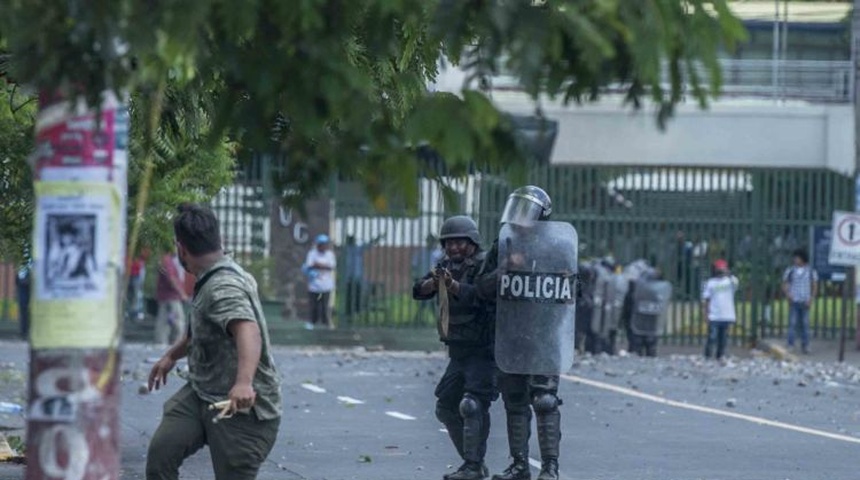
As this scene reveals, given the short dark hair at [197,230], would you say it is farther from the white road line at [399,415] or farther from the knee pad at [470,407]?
the white road line at [399,415]

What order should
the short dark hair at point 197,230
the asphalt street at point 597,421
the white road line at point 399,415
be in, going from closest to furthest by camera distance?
the short dark hair at point 197,230, the asphalt street at point 597,421, the white road line at point 399,415

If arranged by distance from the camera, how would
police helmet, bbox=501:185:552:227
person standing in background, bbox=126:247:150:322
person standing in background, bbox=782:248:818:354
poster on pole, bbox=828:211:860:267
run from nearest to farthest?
police helmet, bbox=501:185:552:227
poster on pole, bbox=828:211:860:267
person standing in background, bbox=126:247:150:322
person standing in background, bbox=782:248:818:354

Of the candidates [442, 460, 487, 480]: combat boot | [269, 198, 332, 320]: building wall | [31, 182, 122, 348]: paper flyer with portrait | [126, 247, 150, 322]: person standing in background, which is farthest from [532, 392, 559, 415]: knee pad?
[269, 198, 332, 320]: building wall

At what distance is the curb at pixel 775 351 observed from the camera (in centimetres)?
2852

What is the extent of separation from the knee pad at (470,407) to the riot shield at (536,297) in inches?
11.1

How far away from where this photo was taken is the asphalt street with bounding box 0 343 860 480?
12.6 metres

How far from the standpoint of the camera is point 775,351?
2914 centimetres

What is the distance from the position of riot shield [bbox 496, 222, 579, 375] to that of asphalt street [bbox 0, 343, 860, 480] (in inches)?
54.1

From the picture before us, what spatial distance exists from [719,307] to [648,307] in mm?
1083

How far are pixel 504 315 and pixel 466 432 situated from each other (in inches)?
29.3

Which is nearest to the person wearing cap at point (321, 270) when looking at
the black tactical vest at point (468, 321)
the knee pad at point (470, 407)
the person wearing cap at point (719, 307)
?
the person wearing cap at point (719, 307)

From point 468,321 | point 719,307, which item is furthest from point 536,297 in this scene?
point 719,307

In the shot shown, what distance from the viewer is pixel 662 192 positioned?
1197 inches

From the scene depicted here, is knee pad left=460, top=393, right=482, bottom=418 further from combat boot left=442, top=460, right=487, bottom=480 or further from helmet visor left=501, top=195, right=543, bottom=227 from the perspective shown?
helmet visor left=501, top=195, right=543, bottom=227
